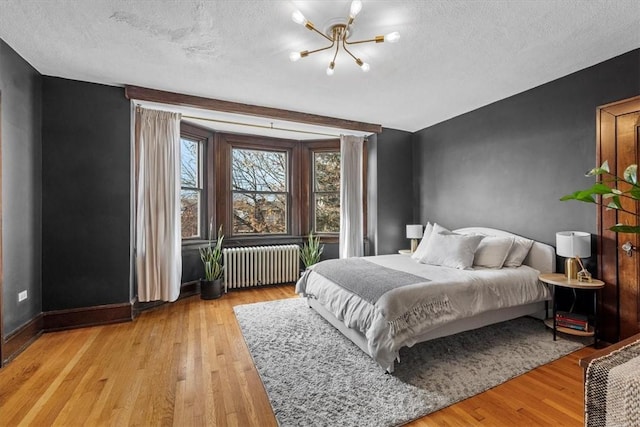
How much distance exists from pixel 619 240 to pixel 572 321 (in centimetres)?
83

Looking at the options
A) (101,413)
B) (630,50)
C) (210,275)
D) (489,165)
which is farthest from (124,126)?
(630,50)

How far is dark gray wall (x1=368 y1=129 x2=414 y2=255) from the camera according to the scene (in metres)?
4.88

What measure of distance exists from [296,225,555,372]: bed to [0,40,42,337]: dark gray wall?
2.60m

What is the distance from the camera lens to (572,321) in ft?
8.80

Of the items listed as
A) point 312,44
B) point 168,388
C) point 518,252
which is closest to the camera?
point 168,388

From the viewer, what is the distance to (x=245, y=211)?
199 inches

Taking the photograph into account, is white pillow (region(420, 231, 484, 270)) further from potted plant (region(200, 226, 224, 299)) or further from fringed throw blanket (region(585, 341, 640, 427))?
potted plant (region(200, 226, 224, 299))

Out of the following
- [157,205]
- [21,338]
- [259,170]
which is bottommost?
[21,338]

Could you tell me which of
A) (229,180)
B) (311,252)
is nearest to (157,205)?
(229,180)

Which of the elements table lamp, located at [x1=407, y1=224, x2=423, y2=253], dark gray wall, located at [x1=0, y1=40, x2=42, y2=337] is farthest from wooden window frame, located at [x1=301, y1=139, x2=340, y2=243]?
dark gray wall, located at [x1=0, y1=40, x2=42, y2=337]

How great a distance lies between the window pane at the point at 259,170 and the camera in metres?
5.00

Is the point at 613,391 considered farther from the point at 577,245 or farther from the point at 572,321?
the point at 572,321

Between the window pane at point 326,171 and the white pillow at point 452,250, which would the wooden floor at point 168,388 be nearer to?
the white pillow at point 452,250

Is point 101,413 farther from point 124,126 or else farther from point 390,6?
point 390,6
